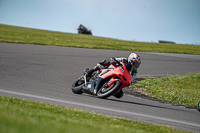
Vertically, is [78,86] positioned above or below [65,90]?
above

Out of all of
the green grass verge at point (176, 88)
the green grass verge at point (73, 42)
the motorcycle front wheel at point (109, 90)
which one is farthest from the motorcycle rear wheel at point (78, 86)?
the green grass verge at point (73, 42)

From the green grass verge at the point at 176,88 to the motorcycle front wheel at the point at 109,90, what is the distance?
3.30 meters

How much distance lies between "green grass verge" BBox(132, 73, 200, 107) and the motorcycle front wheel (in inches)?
130

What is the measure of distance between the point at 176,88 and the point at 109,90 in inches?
197

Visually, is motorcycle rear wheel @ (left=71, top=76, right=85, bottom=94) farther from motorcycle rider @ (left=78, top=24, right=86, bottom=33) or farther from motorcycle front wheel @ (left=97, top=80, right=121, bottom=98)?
motorcycle rider @ (left=78, top=24, right=86, bottom=33)

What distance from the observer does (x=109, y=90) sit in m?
8.45

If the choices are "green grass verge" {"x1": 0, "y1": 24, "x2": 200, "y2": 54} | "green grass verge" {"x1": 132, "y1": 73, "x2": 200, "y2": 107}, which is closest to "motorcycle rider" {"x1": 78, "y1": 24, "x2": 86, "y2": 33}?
"green grass verge" {"x1": 0, "y1": 24, "x2": 200, "y2": 54}

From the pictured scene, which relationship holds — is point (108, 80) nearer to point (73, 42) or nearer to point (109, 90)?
point (109, 90)

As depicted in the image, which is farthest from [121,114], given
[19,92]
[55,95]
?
[19,92]

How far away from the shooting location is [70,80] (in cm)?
1181

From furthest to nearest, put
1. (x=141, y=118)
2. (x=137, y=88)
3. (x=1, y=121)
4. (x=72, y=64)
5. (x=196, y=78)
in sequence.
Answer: (x=72, y=64), (x=196, y=78), (x=137, y=88), (x=141, y=118), (x=1, y=121)

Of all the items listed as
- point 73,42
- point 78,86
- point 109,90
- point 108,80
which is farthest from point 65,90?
point 73,42

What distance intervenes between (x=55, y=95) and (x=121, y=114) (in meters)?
2.43

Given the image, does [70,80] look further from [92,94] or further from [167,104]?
[167,104]
